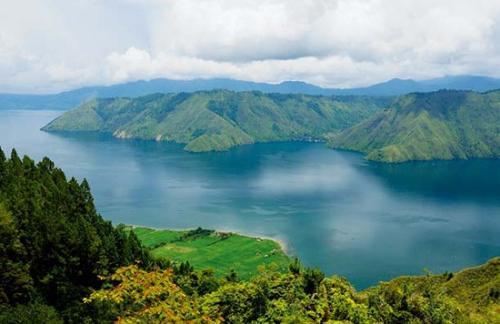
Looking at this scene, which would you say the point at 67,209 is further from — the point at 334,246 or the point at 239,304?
the point at 334,246

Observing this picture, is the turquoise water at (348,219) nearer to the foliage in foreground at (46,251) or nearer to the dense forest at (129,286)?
the dense forest at (129,286)

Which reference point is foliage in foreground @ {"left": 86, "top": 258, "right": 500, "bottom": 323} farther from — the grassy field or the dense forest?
the grassy field

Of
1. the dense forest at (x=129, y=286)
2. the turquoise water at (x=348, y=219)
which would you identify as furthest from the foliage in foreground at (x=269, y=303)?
the turquoise water at (x=348, y=219)

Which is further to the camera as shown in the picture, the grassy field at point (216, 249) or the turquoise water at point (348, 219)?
the turquoise water at point (348, 219)

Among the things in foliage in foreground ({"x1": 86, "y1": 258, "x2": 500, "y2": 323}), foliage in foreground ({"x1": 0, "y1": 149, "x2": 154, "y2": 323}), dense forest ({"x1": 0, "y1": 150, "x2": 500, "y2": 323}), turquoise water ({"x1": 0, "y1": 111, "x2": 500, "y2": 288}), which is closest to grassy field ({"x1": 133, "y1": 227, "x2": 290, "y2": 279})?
turquoise water ({"x1": 0, "y1": 111, "x2": 500, "y2": 288})

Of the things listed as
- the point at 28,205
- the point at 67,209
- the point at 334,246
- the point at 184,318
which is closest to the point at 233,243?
the point at 334,246

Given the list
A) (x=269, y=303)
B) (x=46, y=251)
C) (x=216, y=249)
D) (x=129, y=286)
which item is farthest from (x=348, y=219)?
(x=129, y=286)

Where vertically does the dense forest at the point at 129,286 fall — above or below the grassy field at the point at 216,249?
above
